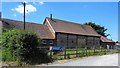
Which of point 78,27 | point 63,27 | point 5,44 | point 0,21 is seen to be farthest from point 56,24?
point 5,44

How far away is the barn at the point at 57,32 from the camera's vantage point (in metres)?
48.4

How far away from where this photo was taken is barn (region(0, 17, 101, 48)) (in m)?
48.4

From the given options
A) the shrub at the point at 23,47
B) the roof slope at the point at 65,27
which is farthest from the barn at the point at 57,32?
the shrub at the point at 23,47

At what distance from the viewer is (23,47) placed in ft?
62.3

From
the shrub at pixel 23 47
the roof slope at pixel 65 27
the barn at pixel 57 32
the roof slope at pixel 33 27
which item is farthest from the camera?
the roof slope at pixel 65 27

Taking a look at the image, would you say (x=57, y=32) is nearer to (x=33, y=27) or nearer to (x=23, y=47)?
(x=33, y=27)

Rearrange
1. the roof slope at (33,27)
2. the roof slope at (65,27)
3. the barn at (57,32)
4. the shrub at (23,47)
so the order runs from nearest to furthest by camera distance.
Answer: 1. the shrub at (23,47)
2. the roof slope at (33,27)
3. the barn at (57,32)
4. the roof slope at (65,27)

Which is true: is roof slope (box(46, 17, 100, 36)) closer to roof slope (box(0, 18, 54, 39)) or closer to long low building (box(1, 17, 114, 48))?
long low building (box(1, 17, 114, 48))

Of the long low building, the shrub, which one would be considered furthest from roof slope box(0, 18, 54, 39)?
the shrub

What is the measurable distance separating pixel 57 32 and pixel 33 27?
5.53 metres

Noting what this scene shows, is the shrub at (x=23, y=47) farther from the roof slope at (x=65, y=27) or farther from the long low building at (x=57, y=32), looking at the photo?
the roof slope at (x=65, y=27)

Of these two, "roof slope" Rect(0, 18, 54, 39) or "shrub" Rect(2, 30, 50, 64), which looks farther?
"roof slope" Rect(0, 18, 54, 39)

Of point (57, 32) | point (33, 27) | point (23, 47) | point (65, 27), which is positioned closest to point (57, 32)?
point (57, 32)

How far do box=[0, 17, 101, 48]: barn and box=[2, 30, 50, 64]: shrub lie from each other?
2515 cm
